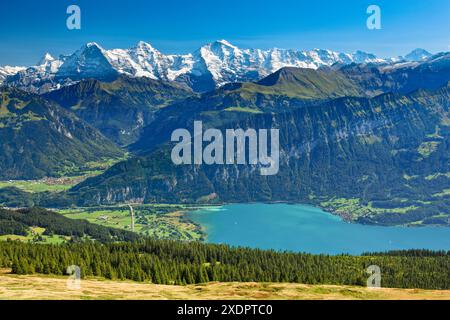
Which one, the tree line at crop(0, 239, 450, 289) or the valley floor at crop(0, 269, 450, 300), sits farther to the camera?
the tree line at crop(0, 239, 450, 289)

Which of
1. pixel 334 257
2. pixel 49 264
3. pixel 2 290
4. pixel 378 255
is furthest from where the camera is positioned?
pixel 378 255

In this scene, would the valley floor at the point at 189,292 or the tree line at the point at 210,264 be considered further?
the tree line at the point at 210,264

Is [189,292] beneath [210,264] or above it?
above

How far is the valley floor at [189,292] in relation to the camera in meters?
81.8

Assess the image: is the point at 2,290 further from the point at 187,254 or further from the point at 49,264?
the point at 187,254

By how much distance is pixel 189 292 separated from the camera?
96.9 m

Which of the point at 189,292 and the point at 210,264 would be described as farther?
the point at 210,264

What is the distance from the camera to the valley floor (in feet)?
268

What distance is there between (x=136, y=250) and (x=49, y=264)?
49.2m
